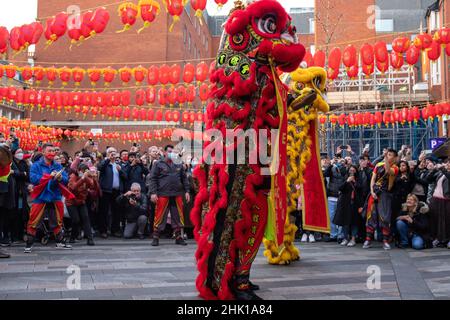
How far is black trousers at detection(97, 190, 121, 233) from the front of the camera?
11312 millimetres

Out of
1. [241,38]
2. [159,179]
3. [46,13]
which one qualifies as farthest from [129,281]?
[46,13]

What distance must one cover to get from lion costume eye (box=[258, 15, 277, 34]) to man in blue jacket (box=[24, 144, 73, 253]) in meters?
5.22

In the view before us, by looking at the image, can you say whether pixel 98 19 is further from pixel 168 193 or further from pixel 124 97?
pixel 124 97

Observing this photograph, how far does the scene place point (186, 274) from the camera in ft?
20.7

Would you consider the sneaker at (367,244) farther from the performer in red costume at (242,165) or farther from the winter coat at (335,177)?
the performer in red costume at (242,165)

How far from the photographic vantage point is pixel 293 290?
5301 millimetres

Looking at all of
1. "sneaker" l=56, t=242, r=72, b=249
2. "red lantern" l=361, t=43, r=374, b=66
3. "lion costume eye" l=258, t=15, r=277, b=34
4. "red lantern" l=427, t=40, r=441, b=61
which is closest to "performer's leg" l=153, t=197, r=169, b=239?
"sneaker" l=56, t=242, r=72, b=249

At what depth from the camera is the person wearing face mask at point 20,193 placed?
31.2 feet

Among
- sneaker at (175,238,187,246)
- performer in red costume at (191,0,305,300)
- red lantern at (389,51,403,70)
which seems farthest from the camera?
red lantern at (389,51,403,70)

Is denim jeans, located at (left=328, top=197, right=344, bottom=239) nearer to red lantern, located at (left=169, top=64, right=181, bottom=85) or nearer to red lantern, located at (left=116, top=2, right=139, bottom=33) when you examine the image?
red lantern, located at (left=116, top=2, right=139, bottom=33)

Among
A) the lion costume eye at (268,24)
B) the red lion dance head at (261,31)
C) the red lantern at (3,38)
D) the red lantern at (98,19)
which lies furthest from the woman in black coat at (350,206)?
the red lantern at (3,38)

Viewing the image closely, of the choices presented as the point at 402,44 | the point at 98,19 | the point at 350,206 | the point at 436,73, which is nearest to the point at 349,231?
the point at 350,206
